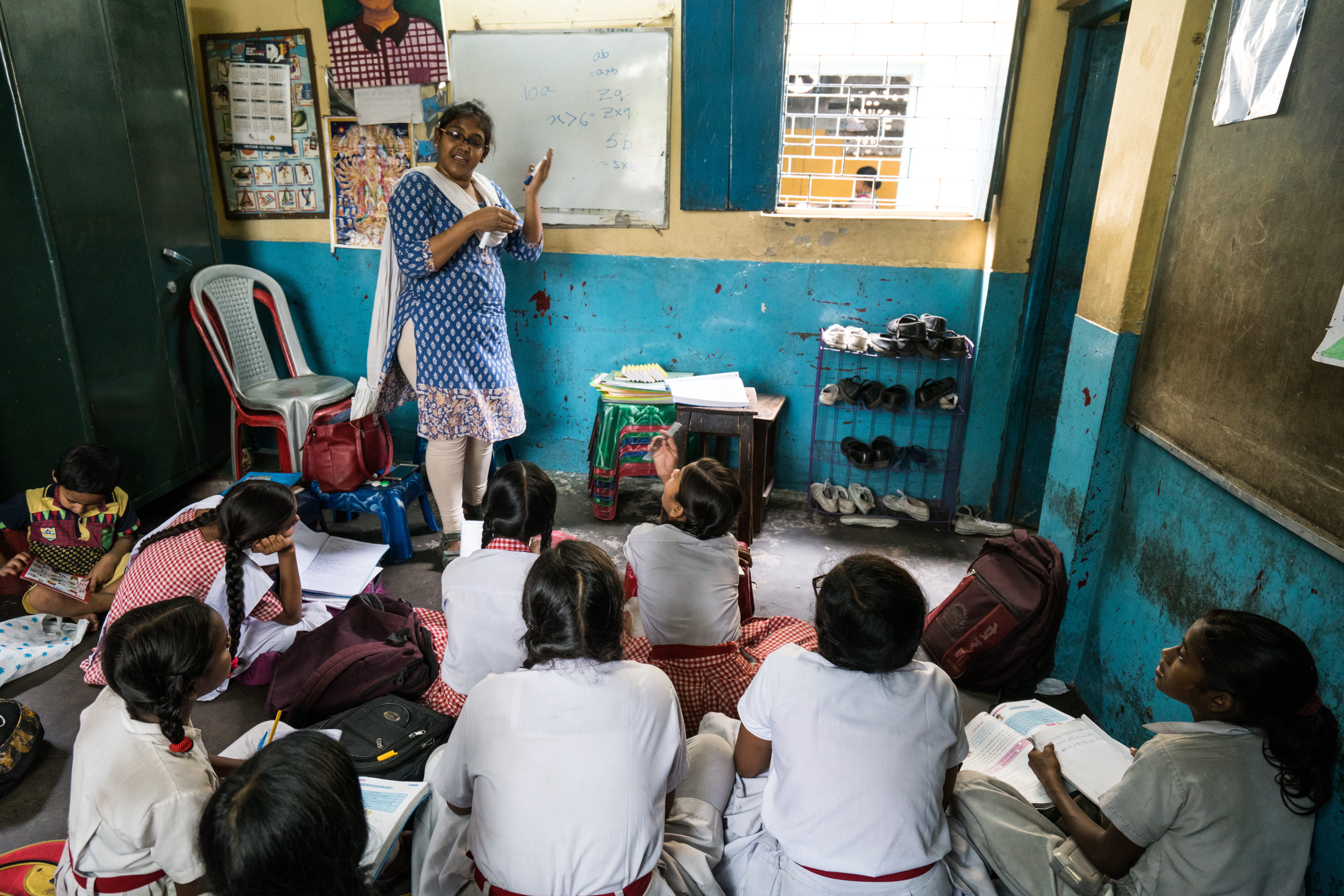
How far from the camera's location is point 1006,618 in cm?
237

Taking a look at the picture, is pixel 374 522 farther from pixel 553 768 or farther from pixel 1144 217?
pixel 1144 217

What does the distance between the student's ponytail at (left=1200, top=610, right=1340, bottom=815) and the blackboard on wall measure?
0.26 m

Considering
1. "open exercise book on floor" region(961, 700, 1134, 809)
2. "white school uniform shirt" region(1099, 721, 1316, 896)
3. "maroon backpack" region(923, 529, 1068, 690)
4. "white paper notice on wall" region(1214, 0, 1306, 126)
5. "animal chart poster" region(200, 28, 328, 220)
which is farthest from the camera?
"animal chart poster" region(200, 28, 328, 220)

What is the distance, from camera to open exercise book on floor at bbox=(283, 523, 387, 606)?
2.67m

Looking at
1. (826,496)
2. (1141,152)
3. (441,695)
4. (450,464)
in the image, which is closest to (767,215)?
(826,496)

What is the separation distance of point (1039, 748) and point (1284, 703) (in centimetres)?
66

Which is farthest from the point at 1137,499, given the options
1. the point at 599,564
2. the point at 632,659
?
the point at 599,564

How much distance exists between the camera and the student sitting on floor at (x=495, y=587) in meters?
1.77

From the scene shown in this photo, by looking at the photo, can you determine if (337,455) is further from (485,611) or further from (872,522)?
Answer: (872,522)

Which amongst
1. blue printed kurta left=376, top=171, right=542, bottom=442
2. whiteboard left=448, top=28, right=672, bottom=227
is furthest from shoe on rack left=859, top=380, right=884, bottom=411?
blue printed kurta left=376, top=171, right=542, bottom=442

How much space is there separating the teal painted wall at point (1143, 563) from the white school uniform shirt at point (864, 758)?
742 millimetres

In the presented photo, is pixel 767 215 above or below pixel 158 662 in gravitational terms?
above

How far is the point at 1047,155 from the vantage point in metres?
3.24

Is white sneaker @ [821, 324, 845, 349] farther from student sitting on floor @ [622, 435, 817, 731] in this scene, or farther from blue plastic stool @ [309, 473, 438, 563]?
blue plastic stool @ [309, 473, 438, 563]
